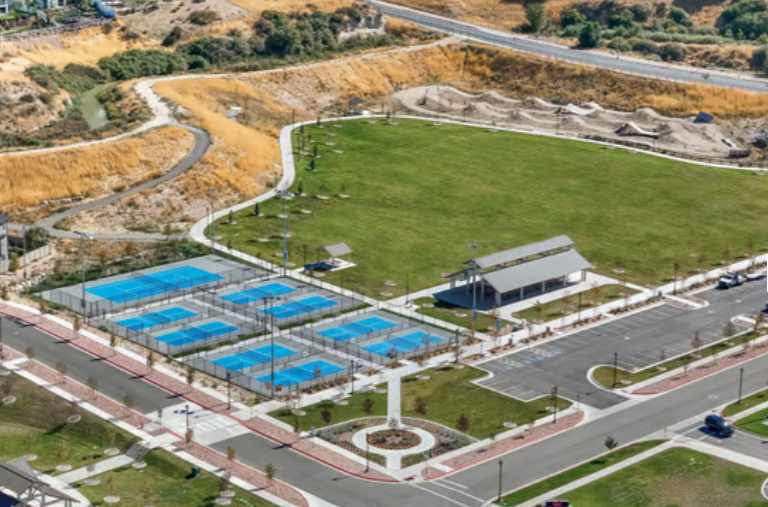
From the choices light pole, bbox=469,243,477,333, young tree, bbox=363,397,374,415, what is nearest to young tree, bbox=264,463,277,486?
young tree, bbox=363,397,374,415

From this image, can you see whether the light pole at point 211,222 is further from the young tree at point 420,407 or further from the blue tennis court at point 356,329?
the young tree at point 420,407

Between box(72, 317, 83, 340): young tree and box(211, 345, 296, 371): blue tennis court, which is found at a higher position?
box(72, 317, 83, 340): young tree

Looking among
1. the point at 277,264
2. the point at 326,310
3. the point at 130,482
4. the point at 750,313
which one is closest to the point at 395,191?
the point at 277,264

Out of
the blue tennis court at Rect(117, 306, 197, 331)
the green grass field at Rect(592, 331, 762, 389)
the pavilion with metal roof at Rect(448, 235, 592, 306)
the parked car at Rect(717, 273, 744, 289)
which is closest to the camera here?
the green grass field at Rect(592, 331, 762, 389)

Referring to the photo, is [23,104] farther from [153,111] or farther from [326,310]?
[326,310]

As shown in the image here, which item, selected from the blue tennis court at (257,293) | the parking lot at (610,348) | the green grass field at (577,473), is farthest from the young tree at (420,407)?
the blue tennis court at (257,293)

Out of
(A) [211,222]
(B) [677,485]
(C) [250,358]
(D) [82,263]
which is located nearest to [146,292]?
(D) [82,263]

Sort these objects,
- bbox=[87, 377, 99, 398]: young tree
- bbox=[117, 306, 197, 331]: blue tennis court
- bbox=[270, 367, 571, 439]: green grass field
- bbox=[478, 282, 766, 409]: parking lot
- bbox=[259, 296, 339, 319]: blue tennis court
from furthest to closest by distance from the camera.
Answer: bbox=[259, 296, 339, 319]: blue tennis court → bbox=[117, 306, 197, 331]: blue tennis court → bbox=[478, 282, 766, 409]: parking lot → bbox=[87, 377, 99, 398]: young tree → bbox=[270, 367, 571, 439]: green grass field

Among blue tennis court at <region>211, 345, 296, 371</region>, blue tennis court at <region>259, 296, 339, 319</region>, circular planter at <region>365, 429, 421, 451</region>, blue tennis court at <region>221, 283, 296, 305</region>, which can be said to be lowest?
blue tennis court at <region>211, 345, 296, 371</region>

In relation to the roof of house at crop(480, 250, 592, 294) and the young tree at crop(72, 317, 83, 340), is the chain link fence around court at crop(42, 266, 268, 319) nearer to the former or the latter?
the young tree at crop(72, 317, 83, 340)
